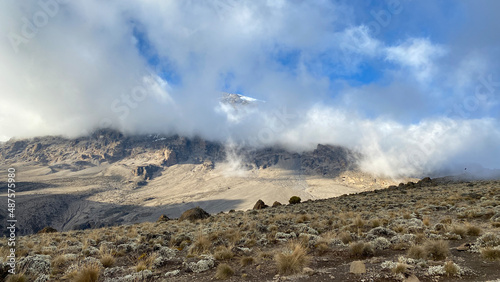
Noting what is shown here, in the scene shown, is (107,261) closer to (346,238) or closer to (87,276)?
(87,276)

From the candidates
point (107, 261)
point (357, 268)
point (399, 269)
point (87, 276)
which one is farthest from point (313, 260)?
point (107, 261)

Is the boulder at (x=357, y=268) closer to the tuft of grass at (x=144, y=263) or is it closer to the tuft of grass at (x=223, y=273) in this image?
the tuft of grass at (x=223, y=273)

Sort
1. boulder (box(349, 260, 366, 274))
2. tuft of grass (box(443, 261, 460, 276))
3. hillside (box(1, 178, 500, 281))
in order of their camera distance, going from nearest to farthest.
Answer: tuft of grass (box(443, 261, 460, 276)) < hillside (box(1, 178, 500, 281)) < boulder (box(349, 260, 366, 274))

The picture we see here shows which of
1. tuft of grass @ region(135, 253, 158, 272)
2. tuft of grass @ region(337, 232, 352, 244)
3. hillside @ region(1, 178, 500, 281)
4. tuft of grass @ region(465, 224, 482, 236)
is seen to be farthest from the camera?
tuft of grass @ region(337, 232, 352, 244)

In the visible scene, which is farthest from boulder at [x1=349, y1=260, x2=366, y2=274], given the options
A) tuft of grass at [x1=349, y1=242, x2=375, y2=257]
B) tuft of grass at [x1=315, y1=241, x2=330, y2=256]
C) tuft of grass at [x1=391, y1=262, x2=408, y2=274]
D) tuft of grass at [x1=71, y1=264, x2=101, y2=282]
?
tuft of grass at [x1=71, y1=264, x2=101, y2=282]

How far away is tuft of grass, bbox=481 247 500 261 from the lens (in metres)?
7.04

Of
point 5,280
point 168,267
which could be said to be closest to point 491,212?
point 168,267

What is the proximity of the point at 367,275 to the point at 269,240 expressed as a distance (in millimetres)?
6364

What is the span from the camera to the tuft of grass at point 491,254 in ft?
23.1

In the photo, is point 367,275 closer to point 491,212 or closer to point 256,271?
point 256,271

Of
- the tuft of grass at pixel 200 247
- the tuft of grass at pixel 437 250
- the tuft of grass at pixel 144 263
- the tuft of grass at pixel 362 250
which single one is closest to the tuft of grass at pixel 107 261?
the tuft of grass at pixel 144 263

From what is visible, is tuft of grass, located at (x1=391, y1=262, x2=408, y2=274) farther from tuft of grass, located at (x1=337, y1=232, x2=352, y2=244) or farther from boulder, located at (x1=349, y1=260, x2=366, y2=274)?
tuft of grass, located at (x1=337, y1=232, x2=352, y2=244)

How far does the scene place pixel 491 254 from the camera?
280 inches

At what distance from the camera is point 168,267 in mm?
9094
